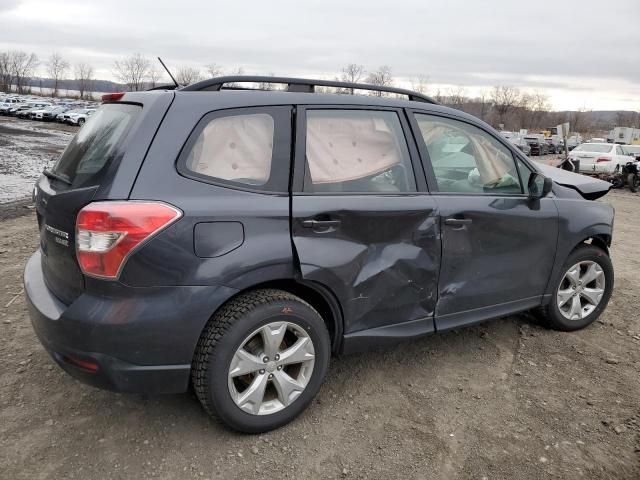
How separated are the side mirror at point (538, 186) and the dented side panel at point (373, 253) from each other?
0.95 m

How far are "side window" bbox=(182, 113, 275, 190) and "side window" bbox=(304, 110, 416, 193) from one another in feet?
0.78

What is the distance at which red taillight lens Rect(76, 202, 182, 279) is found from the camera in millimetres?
2287

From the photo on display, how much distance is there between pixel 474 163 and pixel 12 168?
14.0m

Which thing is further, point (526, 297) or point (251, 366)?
point (526, 297)

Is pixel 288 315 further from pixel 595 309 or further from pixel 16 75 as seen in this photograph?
pixel 16 75

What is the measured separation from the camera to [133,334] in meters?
2.34

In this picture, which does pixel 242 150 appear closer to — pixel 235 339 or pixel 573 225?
pixel 235 339

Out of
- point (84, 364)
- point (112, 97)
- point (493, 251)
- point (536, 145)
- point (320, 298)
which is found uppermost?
point (112, 97)

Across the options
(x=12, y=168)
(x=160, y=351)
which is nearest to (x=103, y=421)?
(x=160, y=351)

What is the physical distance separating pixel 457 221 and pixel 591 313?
188cm

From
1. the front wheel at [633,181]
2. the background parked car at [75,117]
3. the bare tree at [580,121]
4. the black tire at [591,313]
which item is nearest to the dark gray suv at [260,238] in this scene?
the black tire at [591,313]

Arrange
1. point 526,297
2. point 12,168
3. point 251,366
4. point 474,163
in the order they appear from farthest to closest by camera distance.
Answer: point 12,168 → point 526,297 → point 474,163 → point 251,366

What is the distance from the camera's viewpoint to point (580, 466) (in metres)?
2.62

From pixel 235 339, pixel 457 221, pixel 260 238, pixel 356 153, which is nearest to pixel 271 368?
pixel 235 339
